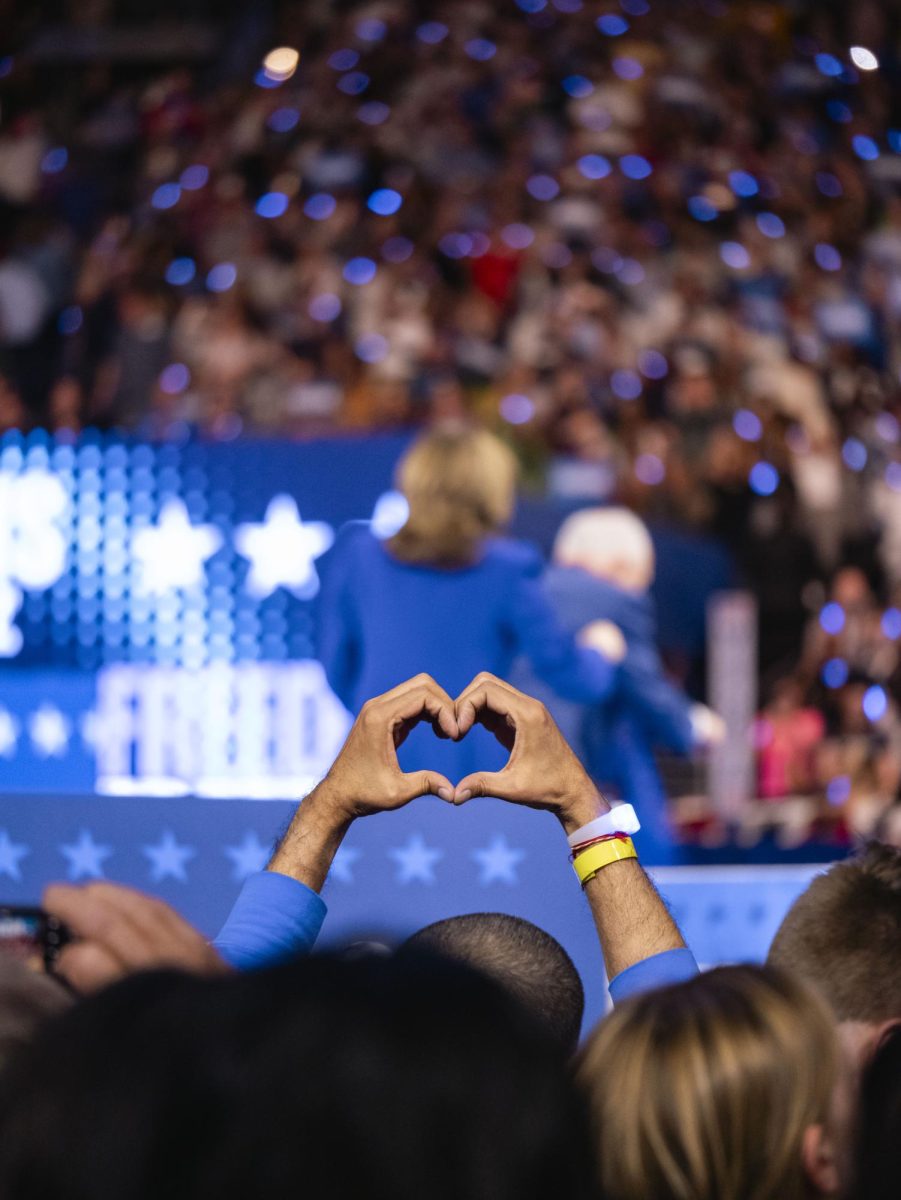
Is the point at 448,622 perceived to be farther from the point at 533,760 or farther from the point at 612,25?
the point at 612,25

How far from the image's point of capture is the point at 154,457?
4090mm

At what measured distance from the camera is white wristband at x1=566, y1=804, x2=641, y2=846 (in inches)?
49.9

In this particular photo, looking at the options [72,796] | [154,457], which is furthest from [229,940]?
[154,457]

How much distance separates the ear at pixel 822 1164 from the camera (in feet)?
2.94

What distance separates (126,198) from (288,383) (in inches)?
63.9

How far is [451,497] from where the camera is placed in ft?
8.50

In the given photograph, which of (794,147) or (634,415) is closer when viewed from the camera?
(634,415)

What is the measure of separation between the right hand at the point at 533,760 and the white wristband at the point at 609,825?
1 cm

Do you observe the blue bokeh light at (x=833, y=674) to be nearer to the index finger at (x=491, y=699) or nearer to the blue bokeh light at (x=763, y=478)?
the blue bokeh light at (x=763, y=478)

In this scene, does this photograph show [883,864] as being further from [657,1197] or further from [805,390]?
[805,390]

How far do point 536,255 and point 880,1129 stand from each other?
737cm

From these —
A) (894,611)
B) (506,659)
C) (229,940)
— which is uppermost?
(229,940)

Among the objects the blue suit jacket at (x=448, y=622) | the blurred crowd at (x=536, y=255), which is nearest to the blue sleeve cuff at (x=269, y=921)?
the blue suit jacket at (x=448, y=622)

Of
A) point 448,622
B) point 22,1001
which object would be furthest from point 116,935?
point 448,622
